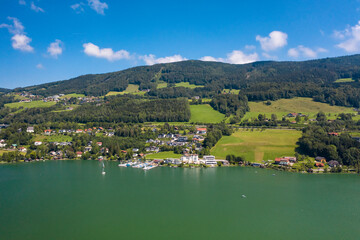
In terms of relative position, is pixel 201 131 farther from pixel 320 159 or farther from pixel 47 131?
pixel 47 131

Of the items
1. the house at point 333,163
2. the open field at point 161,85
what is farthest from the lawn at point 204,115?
the open field at point 161,85

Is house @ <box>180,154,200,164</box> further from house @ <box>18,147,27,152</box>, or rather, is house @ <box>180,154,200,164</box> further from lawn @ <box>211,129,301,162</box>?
house @ <box>18,147,27,152</box>

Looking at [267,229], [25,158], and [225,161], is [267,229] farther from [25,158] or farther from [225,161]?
[25,158]

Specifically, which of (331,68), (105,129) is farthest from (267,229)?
(331,68)

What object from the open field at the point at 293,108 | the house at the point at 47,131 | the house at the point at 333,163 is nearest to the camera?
the house at the point at 333,163

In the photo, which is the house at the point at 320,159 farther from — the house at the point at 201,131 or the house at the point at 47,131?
the house at the point at 47,131

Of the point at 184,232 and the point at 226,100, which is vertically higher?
the point at 226,100
